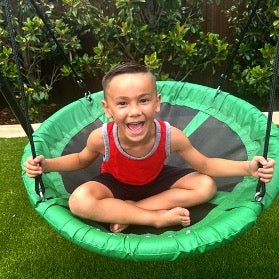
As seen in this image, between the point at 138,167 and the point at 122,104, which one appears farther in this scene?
the point at 138,167

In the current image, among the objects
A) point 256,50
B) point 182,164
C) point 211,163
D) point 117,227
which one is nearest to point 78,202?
point 117,227

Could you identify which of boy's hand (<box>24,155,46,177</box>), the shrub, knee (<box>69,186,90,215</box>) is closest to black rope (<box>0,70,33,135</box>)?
boy's hand (<box>24,155,46,177</box>)

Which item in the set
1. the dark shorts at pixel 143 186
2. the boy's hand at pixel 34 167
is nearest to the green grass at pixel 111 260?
the dark shorts at pixel 143 186

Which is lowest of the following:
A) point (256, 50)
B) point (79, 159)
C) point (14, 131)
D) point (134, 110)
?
point (14, 131)

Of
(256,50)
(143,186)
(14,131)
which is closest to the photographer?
(143,186)

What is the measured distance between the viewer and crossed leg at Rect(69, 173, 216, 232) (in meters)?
1.50

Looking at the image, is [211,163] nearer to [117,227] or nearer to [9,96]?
[117,227]

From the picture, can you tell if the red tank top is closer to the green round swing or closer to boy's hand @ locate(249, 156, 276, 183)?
the green round swing

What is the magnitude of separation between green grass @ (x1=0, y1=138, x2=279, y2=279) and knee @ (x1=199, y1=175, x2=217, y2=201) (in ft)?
1.51

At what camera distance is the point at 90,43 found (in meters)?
4.02

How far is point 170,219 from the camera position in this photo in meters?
1.50

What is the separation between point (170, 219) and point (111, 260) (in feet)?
2.09

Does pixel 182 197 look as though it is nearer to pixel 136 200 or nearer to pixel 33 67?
pixel 136 200

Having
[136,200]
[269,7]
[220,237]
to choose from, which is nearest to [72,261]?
[136,200]
